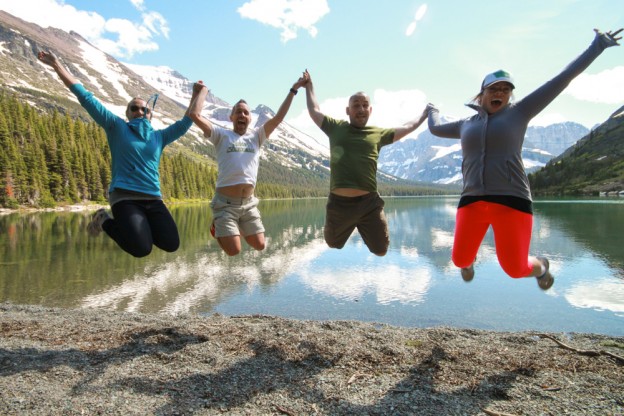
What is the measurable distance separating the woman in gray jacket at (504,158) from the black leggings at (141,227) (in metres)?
4.59

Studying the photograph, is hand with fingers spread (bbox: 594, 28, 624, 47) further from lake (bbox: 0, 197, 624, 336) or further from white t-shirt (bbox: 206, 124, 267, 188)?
lake (bbox: 0, 197, 624, 336)

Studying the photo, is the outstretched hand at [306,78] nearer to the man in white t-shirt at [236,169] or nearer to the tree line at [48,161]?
the man in white t-shirt at [236,169]

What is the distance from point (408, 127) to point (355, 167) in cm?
133

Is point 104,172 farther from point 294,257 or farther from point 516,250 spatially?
point 516,250

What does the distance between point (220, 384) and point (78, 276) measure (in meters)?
19.2

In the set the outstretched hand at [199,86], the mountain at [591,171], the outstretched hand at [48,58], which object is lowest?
the outstretched hand at [199,86]

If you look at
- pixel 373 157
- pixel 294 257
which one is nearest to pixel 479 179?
pixel 373 157

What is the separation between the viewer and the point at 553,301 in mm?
15953

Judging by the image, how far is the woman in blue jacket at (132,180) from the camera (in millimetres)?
6172

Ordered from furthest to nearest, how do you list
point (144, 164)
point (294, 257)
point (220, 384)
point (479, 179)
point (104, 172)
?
point (104, 172) → point (294, 257) → point (144, 164) → point (479, 179) → point (220, 384)

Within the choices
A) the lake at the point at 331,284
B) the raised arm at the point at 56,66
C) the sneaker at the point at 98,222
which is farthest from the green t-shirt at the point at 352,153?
the lake at the point at 331,284

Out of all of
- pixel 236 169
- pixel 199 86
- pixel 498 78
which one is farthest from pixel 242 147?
pixel 498 78

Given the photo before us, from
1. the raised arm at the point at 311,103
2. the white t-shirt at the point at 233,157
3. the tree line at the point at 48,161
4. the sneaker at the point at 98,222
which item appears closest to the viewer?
the sneaker at the point at 98,222

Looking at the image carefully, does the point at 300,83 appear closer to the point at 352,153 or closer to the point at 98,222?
the point at 352,153
